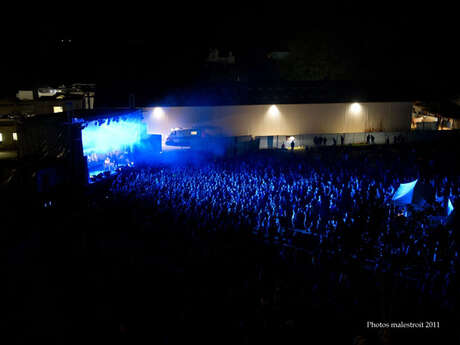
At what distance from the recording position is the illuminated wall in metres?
22.7

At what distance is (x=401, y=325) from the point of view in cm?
523

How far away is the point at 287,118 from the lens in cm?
2377

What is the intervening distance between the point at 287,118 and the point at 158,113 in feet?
27.4

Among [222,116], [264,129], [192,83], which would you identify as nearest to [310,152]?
[264,129]

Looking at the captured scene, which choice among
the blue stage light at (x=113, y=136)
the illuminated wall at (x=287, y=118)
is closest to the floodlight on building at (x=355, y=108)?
the illuminated wall at (x=287, y=118)

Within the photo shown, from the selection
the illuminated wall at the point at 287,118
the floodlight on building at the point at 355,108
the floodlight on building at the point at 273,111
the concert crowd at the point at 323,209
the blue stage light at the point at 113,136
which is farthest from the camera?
the floodlight on building at the point at 355,108

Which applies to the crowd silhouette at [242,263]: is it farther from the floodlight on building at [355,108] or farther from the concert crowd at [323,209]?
the floodlight on building at [355,108]

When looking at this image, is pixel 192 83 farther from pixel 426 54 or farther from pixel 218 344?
pixel 426 54

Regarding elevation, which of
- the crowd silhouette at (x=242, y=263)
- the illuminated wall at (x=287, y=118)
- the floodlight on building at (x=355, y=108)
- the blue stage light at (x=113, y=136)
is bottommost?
the crowd silhouette at (x=242, y=263)

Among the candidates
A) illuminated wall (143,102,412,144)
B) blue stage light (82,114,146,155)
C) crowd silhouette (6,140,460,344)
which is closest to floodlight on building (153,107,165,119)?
illuminated wall (143,102,412,144)

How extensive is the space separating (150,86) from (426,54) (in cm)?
2947

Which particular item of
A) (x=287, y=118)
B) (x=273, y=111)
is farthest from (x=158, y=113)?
(x=287, y=118)

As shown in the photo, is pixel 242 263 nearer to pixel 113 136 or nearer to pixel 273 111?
pixel 113 136

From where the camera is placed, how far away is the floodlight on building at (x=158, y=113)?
73.5 ft
